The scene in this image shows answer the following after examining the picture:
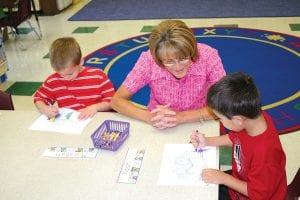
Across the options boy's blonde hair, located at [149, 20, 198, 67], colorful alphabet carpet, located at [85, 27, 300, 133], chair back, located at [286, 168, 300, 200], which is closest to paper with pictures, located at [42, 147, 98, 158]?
boy's blonde hair, located at [149, 20, 198, 67]

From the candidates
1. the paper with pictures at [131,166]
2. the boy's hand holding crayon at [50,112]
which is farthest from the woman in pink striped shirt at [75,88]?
the paper with pictures at [131,166]

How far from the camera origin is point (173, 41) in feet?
4.98

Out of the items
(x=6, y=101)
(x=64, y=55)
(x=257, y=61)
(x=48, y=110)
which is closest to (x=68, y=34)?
(x=257, y=61)

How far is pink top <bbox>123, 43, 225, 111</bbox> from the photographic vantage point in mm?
1741

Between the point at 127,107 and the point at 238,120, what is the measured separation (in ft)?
2.13

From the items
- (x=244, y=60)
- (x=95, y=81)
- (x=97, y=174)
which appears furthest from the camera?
(x=244, y=60)

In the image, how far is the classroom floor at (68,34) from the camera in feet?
13.7

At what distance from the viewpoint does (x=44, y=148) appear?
1537mm

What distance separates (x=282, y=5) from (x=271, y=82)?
3.00 metres

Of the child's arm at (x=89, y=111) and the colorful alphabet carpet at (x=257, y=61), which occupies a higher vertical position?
the child's arm at (x=89, y=111)

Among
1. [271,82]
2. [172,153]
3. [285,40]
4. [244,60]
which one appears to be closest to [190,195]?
[172,153]

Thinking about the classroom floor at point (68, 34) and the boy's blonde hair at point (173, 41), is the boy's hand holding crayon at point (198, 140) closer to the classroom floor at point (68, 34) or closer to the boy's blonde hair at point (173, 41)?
the boy's blonde hair at point (173, 41)

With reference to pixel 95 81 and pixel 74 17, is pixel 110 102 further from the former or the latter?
pixel 74 17

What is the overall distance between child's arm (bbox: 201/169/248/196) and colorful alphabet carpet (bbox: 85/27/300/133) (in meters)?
1.53
